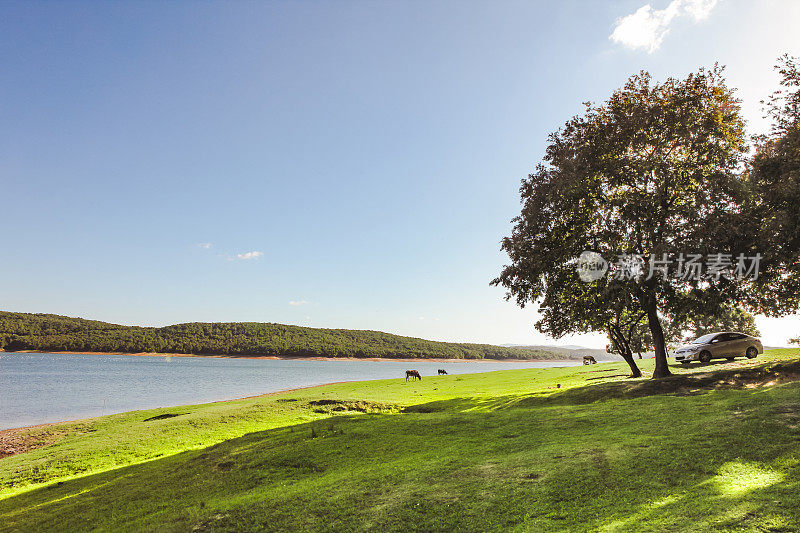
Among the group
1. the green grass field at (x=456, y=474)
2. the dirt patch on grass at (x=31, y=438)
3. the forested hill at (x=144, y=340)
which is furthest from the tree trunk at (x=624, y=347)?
the forested hill at (x=144, y=340)

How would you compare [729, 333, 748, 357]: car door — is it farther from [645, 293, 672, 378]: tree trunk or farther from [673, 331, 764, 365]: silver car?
[645, 293, 672, 378]: tree trunk

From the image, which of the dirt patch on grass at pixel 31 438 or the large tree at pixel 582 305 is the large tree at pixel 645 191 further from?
the dirt patch on grass at pixel 31 438

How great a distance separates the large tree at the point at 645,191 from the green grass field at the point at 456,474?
6671 mm

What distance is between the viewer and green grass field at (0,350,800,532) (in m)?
5.84

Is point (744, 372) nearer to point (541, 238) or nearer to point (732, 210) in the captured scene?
point (732, 210)

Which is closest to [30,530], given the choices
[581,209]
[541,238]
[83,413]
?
[541,238]

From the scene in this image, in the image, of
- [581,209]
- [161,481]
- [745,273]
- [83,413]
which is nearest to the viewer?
[161,481]

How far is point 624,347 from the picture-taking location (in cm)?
3172

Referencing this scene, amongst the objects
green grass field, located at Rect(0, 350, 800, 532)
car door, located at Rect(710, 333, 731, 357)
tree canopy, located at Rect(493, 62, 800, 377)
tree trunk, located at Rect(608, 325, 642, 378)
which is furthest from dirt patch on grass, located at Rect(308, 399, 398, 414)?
car door, located at Rect(710, 333, 731, 357)

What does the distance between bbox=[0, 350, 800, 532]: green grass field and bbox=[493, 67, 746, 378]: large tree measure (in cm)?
667

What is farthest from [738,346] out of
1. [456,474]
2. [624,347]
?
[456,474]

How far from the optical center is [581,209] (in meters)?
23.6

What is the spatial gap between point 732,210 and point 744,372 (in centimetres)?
843

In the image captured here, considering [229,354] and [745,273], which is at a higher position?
[745,273]
